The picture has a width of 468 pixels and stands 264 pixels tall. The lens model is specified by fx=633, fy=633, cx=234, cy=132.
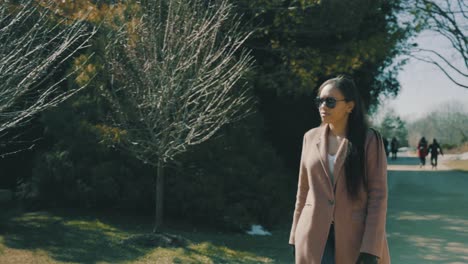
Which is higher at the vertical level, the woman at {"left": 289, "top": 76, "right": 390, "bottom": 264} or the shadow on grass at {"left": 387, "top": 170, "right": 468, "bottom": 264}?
the woman at {"left": 289, "top": 76, "right": 390, "bottom": 264}

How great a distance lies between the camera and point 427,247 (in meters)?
9.80

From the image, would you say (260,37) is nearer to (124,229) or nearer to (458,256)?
(124,229)

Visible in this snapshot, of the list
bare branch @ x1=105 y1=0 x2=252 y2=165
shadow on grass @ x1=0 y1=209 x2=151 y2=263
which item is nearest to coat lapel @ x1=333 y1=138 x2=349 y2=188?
shadow on grass @ x1=0 y1=209 x2=151 y2=263

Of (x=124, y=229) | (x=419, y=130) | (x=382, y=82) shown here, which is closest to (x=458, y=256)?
(x=124, y=229)

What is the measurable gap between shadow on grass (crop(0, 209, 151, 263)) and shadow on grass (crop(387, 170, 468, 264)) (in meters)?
3.99

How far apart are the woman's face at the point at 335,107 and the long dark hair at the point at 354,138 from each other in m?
0.02

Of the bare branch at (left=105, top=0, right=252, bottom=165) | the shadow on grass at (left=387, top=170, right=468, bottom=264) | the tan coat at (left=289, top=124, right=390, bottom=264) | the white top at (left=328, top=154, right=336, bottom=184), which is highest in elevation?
the bare branch at (left=105, top=0, right=252, bottom=165)

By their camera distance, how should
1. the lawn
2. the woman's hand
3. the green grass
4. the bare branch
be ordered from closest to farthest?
1. the woman's hand
2. the green grass
3. the bare branch
4. the lawn

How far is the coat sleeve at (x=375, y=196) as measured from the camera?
368cm

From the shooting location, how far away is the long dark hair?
377cm

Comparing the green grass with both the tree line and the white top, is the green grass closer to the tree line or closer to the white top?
the tree line

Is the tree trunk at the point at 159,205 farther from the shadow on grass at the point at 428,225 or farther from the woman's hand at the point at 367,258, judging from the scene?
the woman's hand at the point at 367,258

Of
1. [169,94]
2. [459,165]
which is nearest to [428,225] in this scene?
[169,94]

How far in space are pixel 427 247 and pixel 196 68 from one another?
4503mm
